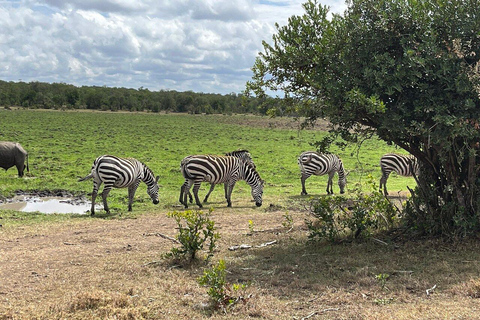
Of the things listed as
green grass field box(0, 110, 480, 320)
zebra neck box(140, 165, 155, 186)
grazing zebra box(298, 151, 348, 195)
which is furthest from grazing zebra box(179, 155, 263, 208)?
grazing zebra box(298, 151, 348, 195)

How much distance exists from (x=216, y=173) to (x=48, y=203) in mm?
5444

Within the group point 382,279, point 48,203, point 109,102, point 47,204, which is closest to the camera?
point 382,279

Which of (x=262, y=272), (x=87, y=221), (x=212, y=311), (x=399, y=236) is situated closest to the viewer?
(x=212, y=311)

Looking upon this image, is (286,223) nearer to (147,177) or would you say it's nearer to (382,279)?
(382,279)

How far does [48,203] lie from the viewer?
594 inches

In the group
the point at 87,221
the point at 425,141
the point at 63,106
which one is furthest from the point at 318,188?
the point at 63,106

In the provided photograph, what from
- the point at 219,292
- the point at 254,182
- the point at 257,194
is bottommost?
the point at 219,292

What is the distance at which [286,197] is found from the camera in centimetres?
1641

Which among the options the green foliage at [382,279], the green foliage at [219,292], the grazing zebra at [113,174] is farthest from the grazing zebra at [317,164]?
the green foliage at [219,292]

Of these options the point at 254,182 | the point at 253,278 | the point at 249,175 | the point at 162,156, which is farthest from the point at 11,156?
the point at 253,278

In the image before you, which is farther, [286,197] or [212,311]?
[286,197]

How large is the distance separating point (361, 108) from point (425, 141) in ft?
4.22

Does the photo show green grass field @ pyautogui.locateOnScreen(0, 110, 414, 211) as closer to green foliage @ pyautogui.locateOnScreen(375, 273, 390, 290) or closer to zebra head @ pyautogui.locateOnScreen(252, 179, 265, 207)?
zebra head @ pyautogui.locateOnScreen(252, 179, 265, 207)

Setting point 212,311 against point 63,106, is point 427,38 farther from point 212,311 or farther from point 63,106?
point 63,106
